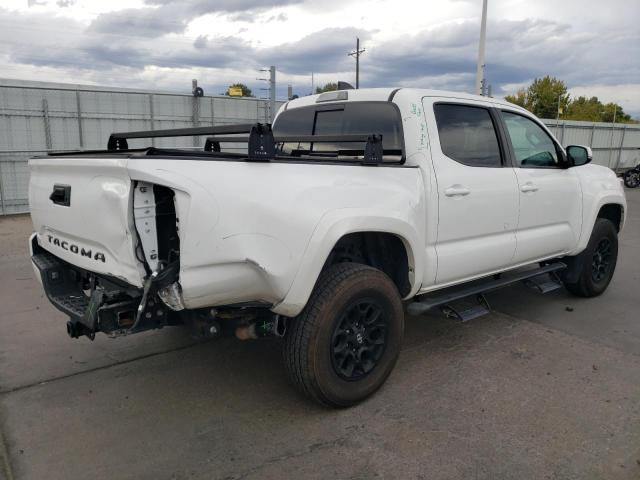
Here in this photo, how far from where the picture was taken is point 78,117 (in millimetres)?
12047

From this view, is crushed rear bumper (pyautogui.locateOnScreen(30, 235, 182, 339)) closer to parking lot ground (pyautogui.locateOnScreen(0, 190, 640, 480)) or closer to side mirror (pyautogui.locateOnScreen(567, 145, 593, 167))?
parking lot ground (pyautogui.locateOnScreen(0, 190, 640, 480))

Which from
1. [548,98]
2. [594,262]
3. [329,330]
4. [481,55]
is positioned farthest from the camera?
[548,98]

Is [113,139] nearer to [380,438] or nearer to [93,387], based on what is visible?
[93,387]

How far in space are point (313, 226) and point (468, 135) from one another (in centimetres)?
181

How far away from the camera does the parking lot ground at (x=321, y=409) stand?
2.72 metres

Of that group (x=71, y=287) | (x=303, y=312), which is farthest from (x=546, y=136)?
(x=71, y=287)

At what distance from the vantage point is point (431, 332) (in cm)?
460

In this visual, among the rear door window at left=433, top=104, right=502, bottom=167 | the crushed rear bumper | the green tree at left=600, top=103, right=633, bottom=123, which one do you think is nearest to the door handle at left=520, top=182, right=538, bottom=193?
the rear door window at left=433, top=104, right=502, bottom=167

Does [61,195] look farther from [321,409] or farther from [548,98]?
[548,98]

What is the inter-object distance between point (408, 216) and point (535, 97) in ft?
185

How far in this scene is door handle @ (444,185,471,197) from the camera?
143 inches

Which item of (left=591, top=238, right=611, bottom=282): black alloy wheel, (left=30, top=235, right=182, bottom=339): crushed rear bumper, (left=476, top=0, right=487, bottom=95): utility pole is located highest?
(left=476, top=0, right=487, bottom=95): utility pole

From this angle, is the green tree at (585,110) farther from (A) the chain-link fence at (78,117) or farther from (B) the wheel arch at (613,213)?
(B) the wheel arch at (613,213)

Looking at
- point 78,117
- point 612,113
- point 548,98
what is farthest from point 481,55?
point 612,113
